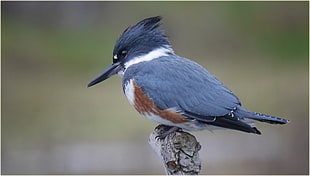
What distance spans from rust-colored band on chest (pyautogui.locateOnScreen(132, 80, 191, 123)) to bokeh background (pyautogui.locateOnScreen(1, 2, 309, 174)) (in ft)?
8.23

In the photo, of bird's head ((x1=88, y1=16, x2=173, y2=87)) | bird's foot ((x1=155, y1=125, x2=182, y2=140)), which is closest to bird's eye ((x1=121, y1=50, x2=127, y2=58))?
bird's head ((x1=88, y1=16, x2=173, y2=87))

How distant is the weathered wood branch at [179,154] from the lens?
2.49 meters

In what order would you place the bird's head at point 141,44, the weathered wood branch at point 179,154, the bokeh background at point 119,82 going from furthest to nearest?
the bokeh background at point 119,82 → the bird's head at point 141,44 → the weathered wood branch at point 179,154

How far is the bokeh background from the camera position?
5.49 meters

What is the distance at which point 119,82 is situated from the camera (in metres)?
7.40

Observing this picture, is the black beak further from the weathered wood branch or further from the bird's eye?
the weathered wood branch

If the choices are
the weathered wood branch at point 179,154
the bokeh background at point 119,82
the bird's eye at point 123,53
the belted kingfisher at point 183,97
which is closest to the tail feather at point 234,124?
the belted kingfisher at point 183,97

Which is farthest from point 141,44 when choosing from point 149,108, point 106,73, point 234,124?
point 234,124

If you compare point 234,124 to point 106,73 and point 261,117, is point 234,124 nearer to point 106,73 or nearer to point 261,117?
point 261,117

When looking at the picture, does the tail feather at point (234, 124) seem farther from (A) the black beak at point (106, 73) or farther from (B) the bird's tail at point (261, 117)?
(A) the black beak at point (106, 73)

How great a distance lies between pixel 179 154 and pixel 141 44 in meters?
0.83

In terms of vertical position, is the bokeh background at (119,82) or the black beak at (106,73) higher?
the black beak at (106,73)

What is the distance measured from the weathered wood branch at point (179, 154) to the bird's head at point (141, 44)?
61 cm

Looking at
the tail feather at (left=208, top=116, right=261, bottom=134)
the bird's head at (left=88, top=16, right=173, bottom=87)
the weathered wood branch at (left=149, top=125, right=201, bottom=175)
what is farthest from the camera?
the bird's head at (left=88, top=16, right=173, bottom=87)
